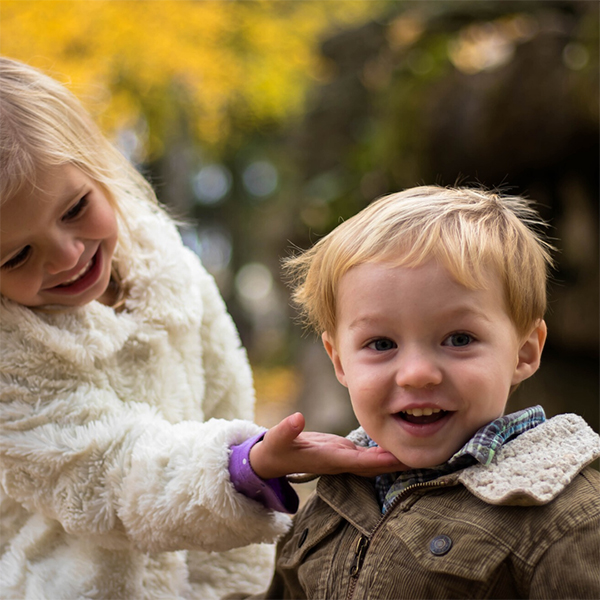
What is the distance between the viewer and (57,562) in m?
1.62

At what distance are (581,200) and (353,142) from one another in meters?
2.55

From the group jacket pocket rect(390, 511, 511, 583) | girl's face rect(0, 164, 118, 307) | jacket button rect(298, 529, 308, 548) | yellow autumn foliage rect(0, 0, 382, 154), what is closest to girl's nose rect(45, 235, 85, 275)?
girl's face rect(0, 164, 118, 307)

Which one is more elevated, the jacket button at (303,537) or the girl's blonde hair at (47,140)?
the girl's blonde hair at (47,140)

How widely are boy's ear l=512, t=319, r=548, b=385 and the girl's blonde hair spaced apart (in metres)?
1.05

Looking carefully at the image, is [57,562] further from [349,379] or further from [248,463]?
[349,379]

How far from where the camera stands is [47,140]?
4.95 ft

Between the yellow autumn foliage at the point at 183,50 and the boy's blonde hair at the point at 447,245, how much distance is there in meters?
3.32

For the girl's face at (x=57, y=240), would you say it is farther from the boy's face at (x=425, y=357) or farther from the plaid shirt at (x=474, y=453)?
the plaid shirt at (x=474, y=453)

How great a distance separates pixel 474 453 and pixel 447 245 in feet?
1.17

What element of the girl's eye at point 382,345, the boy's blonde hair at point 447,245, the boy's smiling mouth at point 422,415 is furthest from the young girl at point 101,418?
the boy's blonde hair at point 447,245

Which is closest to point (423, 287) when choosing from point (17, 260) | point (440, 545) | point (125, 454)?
point (440, 545)

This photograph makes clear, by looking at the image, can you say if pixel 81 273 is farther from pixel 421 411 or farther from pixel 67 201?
pixel 421 411

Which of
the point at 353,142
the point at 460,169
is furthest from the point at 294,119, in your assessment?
the point at 460,169

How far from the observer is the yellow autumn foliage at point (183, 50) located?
16.6 feet
